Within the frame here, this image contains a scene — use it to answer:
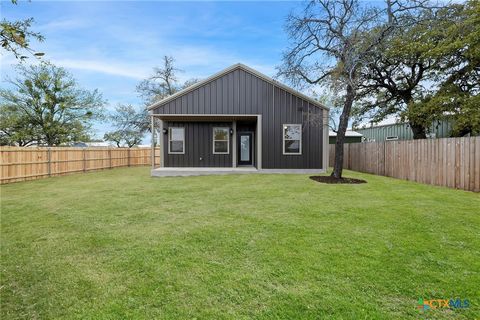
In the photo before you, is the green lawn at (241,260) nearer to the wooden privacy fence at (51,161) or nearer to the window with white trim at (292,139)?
the window with white trim at (292,139)

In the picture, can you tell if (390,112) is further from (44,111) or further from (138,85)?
(44,111)

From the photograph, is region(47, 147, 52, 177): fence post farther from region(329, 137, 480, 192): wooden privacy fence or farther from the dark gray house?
region(329, 137, 480, 192): wooden privacy fence

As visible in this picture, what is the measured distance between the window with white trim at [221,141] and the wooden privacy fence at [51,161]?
25.6ft

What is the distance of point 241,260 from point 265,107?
9.71 metres

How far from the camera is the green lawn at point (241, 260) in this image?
7.61ft

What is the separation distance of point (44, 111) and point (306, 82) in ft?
68.0

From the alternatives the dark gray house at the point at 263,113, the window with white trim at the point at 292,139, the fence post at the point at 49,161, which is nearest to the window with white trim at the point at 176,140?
the dark gray house at the point at 263,113

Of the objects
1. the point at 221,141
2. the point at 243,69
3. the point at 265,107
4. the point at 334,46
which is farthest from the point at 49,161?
the point at 334,46

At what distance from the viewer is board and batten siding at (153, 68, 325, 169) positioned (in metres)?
12.0

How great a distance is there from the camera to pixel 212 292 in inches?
99.3

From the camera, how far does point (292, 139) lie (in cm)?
1227

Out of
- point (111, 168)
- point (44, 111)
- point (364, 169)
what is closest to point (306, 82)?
point (364, 169)

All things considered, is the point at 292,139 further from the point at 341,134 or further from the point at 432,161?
the point at 432,161
